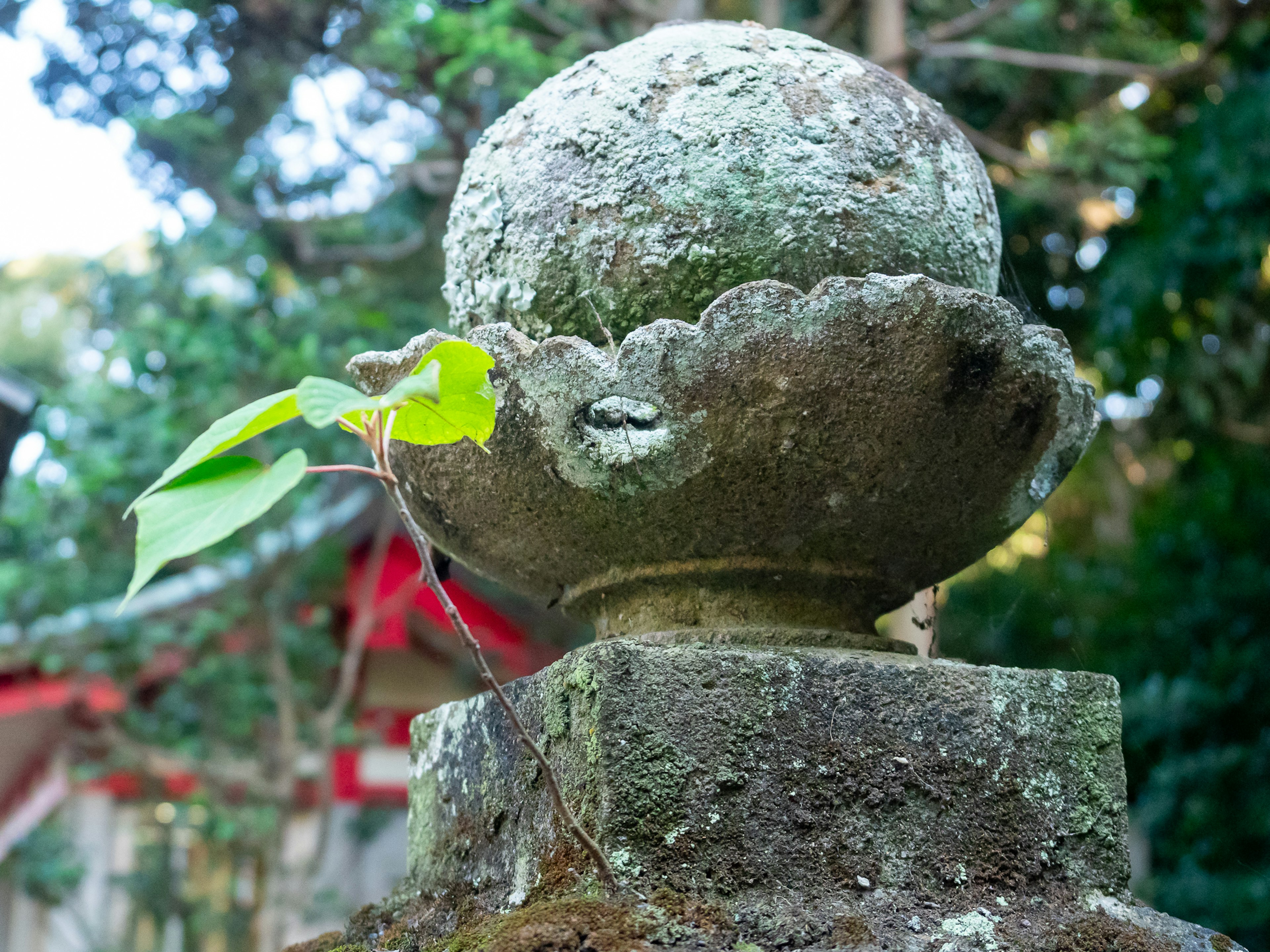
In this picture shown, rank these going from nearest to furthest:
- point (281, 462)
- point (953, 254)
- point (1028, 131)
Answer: point (281, 462) → point (953, 254) → point (1028, 131)

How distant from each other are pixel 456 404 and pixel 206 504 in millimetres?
215

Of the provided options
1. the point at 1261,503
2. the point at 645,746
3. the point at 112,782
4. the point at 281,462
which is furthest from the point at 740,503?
the point at 112,782

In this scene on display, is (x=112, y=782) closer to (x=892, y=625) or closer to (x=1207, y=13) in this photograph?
(x=892, y=625)

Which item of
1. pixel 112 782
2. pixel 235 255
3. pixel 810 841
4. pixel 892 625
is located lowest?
pixel 112 782

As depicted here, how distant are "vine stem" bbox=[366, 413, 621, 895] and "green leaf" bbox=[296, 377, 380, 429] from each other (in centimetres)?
4

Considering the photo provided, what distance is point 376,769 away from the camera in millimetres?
6086

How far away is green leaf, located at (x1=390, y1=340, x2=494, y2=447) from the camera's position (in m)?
0.90

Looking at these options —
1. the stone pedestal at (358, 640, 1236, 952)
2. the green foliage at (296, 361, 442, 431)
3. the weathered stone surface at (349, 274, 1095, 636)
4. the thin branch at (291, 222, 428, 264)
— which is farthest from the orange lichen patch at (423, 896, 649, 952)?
the thin branch at (291, 222, 428, 264)

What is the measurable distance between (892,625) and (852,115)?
7.01ft

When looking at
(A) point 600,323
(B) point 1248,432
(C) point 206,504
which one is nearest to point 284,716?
(A) point 600,323

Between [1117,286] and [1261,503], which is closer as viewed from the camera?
[1117,286]

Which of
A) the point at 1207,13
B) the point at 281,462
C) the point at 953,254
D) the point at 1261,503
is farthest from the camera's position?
the point at 1261,503

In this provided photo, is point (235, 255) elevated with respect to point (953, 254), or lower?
lower

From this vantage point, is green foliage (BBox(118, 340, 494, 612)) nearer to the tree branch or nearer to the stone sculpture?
the tree branch
